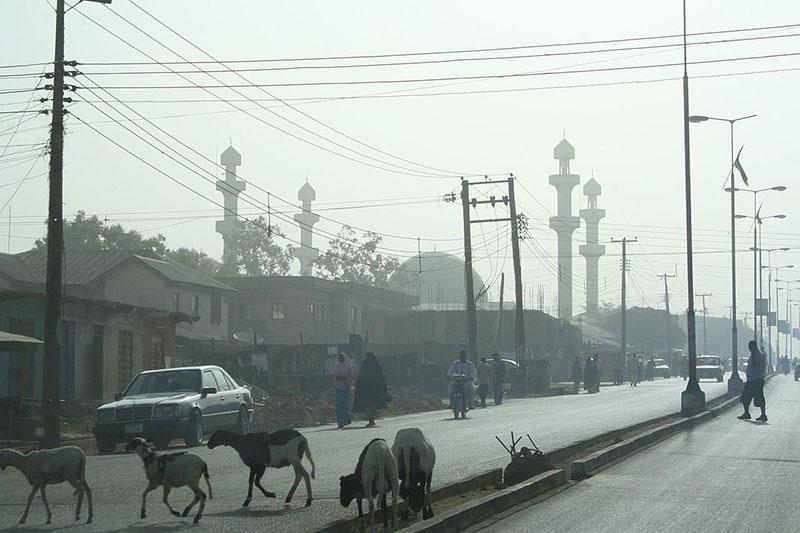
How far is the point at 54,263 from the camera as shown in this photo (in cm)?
2295

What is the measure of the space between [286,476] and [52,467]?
4.52 m

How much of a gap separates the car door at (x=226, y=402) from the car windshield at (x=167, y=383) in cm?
68

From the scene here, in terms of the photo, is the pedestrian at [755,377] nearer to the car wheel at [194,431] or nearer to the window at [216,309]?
the car wheel at [194,431]

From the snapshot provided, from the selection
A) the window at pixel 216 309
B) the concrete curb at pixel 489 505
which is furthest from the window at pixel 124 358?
the concrete curb at pixel 489 505

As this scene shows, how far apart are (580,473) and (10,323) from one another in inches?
843

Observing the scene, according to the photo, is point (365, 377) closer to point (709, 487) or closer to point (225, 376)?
point (225, 376)

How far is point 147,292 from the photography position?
192 ft

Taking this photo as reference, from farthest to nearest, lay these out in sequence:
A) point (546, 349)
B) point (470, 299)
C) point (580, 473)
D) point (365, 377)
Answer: point (546, 349), point (470, 299), point (365, 377), point (580, 473)

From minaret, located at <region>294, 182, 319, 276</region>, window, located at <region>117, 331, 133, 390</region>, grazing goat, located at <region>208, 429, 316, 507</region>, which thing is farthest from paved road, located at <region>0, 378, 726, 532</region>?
minaret, located at <region>294, 182, 319, 276</region>

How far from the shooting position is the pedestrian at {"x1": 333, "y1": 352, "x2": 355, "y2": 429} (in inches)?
1053

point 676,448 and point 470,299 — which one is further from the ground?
point 470,299

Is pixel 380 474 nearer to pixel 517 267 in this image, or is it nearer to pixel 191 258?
pixel 517 267

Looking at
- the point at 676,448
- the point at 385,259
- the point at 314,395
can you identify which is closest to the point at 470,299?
the point at 314,395

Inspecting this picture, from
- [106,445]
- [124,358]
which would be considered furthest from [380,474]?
[124,358]
